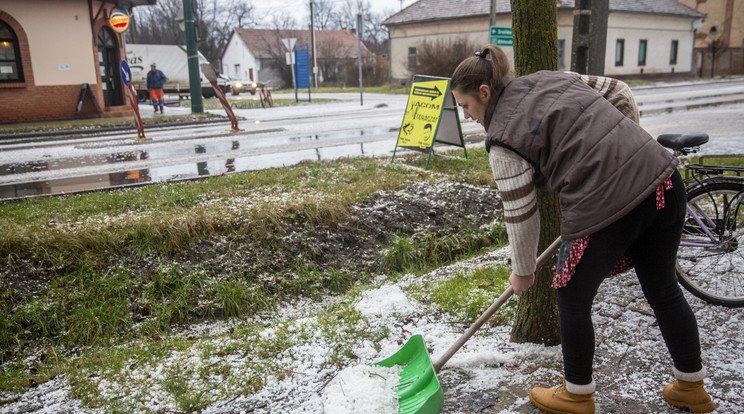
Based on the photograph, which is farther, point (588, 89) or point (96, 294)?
point (96, 294)

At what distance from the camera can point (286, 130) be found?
13938 mm

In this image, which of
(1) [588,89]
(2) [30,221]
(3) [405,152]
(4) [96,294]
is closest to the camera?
(1) [588,89]

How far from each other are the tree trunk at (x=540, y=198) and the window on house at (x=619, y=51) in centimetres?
3694

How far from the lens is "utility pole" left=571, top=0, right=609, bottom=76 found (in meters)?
4.96

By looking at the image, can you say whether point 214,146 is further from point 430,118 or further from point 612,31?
point 612,31

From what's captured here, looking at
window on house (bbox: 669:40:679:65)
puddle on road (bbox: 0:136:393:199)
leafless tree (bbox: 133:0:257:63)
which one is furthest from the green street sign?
leafless tree (bbox: 133:0:257:63)

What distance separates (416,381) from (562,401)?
0.71 metres

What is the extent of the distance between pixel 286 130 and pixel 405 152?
5259 millimetres

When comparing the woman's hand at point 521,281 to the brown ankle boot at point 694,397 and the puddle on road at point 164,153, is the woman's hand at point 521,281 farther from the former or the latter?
the puddle on road at point 164,153

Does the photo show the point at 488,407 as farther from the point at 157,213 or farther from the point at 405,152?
the point at 405,152

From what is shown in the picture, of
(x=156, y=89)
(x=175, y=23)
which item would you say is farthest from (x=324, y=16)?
(x=156, y=89)

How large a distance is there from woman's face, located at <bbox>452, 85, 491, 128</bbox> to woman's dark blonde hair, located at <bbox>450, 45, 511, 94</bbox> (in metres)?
0.02

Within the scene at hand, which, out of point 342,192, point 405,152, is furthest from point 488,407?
point 405,152

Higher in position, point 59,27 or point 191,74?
point 59,27
